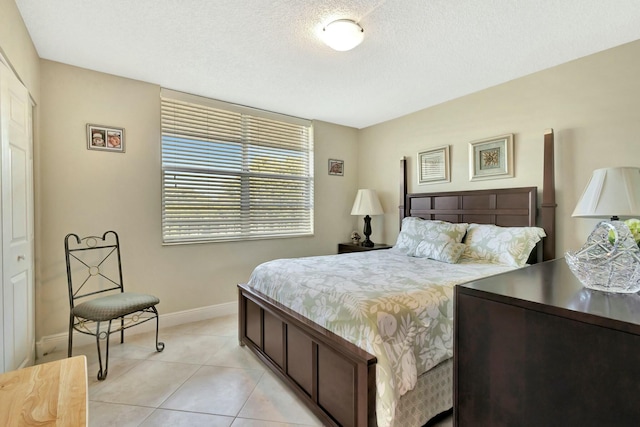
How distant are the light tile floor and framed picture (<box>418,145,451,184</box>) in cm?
253

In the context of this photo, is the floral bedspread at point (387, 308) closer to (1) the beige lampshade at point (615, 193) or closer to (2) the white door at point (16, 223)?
(1) the beige lampshade at point (615, 193)

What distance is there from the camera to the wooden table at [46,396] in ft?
2.53

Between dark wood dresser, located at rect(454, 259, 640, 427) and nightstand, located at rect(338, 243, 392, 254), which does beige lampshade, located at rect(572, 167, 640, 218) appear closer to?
dark wood dresser, located at rect(454, 259, 640, 427)

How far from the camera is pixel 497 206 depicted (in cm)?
300

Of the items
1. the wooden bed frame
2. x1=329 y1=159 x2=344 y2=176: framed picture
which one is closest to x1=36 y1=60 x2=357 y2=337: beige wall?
the wooden bed frame

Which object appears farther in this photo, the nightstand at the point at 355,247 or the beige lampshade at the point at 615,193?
the nightstand at the point at 355,247

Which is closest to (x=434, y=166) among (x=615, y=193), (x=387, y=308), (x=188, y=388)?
(x=615, y=193)

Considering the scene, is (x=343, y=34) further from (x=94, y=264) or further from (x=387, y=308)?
(x=94, y=264)

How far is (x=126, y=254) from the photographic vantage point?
293cm

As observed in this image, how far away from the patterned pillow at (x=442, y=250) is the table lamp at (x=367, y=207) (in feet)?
4.09

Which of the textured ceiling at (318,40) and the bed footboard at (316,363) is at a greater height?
the textured ceiling at (318,40)

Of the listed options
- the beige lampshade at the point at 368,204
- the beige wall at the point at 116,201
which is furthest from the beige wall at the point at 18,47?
the beige lampshade at the point at 368,204

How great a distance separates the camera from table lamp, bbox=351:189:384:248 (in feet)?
13.4

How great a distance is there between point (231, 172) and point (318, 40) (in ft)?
6.02
